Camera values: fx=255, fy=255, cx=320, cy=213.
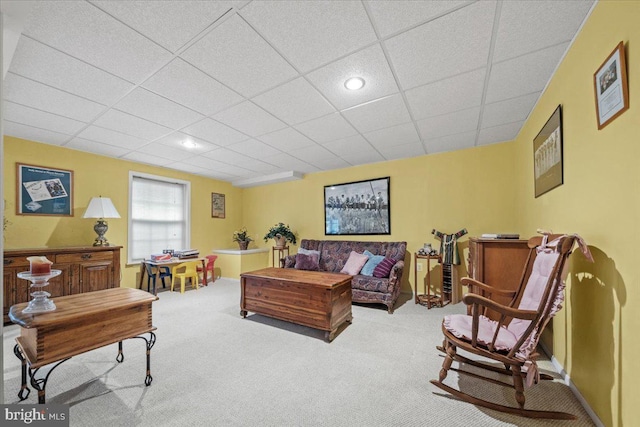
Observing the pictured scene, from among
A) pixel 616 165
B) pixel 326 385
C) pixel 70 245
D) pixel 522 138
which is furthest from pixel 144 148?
pixel 522 138

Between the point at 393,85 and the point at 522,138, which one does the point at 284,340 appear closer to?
the point at 393,85

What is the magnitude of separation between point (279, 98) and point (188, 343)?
106 inches

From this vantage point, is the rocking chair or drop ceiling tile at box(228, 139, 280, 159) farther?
drop ceiling tile at box(228, 139, 280, 159)

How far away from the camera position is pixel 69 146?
390cm

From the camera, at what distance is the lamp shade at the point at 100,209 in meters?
3.89

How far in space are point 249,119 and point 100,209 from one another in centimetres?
292

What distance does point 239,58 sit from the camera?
1.96 m

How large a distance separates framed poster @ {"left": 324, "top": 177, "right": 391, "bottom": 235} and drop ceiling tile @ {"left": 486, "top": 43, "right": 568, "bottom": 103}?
252cm

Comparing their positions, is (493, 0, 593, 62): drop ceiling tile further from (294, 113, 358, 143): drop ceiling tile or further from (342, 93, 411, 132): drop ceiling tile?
(294, 113, 358, 143): drop ceiling tile

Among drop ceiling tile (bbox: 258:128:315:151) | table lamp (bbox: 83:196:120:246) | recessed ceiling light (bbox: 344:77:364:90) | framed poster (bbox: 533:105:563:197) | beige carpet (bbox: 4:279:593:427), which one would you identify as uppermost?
recessed ceiling light (bbox: 344:77:364:90)

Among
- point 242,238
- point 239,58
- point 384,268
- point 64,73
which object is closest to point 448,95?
point 239,58

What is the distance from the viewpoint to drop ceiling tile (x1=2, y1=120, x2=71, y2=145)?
313 centimetres

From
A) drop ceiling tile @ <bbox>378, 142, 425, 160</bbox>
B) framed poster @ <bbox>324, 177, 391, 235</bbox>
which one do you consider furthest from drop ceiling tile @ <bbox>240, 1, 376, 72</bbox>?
framed poster @ <bbox>324, 177, 391, 235</bbox>

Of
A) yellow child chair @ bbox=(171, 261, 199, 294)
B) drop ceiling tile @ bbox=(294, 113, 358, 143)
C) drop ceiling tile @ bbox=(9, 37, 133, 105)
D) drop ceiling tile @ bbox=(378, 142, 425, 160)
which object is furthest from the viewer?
yellow child chair @ bbox=(171, 261, 199, 294)
